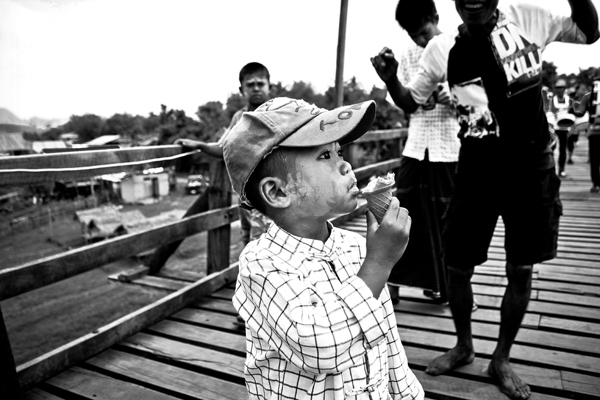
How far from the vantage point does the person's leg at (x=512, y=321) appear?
5.80ft

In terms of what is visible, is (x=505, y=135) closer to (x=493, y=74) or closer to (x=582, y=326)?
(x=493, y=74)

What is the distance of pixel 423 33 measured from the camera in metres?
2.51

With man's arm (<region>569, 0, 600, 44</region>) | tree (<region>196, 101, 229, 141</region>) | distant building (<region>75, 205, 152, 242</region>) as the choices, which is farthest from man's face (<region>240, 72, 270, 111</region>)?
tree (<region>196, 101, 229, 141</region>)

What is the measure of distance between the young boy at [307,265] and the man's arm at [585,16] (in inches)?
40.3

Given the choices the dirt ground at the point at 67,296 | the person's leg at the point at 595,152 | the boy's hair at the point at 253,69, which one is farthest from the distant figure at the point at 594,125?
the dirt ground at the point at 67,296

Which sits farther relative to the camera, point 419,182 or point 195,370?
point 419,182

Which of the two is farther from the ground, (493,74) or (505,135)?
(493,74)

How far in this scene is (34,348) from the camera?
33.7 ft

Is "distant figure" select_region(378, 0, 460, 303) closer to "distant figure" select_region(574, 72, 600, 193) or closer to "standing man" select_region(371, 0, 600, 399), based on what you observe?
"standing man" select_region(371, 0, 600, 399)

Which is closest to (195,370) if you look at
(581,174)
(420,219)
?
(420,219)

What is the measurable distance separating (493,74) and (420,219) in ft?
3.72

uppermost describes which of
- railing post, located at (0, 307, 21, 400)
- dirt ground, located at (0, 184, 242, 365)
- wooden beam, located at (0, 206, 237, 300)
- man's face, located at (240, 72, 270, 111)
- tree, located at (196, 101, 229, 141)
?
tree, located at (196, 101, 229, 141)

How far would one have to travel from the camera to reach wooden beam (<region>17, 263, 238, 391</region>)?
195cm

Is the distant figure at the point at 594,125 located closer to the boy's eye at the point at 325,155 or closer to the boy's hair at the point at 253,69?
the boy's hair at the point at 253,69
